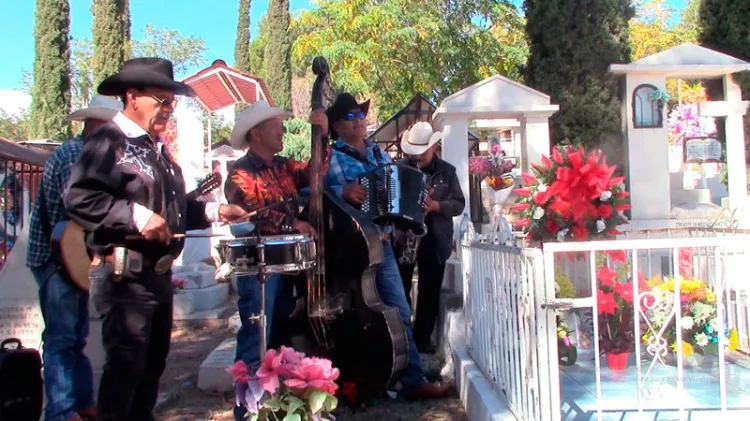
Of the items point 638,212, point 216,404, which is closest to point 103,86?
point 216,404

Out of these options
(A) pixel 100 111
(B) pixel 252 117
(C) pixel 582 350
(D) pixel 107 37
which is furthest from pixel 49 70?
(C) pixel 582 350

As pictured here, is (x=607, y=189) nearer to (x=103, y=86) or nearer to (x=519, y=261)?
(x=519, y=261)

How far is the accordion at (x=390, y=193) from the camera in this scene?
4020 mm

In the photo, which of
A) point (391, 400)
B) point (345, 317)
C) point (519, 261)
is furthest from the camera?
point (391, 400)

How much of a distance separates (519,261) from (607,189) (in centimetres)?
202

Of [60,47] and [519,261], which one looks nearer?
[519,261]

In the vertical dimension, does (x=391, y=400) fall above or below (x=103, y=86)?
below

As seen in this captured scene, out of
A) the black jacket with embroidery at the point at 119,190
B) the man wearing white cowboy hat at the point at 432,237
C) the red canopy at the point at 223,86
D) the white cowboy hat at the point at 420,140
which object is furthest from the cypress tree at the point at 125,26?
the black jacket with embroidery at the point at 119,190

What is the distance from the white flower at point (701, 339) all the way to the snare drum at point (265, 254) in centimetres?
249

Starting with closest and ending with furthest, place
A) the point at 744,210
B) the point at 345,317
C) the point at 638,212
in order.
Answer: the point at 345,317, the point at 744,210, the point at 638,212

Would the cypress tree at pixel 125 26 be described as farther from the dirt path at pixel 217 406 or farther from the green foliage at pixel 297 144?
the dirt path at pixel 217 406

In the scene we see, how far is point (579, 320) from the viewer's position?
4.48 m

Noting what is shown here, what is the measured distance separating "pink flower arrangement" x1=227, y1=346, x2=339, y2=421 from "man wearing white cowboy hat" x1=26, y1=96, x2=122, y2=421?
1.56 metres

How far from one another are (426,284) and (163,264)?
105 inches
